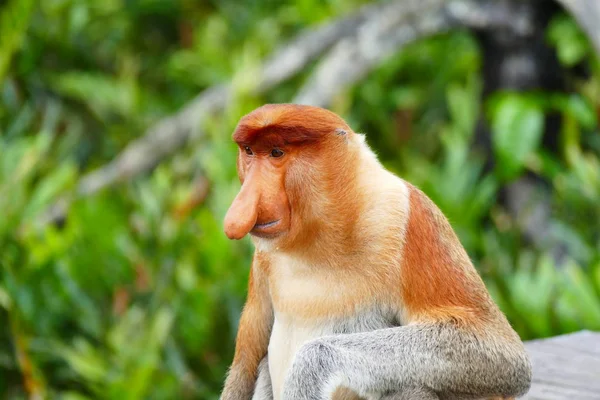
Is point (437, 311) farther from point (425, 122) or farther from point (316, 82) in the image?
point (425, 122)

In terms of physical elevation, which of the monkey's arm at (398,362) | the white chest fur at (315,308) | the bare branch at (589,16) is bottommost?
the monkey's arm at (398,362)

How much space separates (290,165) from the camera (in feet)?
6.59

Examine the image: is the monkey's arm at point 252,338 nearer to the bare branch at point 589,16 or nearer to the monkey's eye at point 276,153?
the monkey's eye at point 276,153

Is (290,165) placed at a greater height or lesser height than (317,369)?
greater

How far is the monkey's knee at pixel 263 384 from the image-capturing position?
2412 mm

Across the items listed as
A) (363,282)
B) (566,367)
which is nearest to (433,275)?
(363,282)

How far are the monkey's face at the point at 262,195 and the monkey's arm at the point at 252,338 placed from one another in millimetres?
340

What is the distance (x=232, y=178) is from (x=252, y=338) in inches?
111

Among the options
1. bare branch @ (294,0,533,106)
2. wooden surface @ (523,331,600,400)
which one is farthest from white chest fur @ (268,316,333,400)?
bare branch @ (294,0,533,106)

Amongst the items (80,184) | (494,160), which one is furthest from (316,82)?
(80,184)

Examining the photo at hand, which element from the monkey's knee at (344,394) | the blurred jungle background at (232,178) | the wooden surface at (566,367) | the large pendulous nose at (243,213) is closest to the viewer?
the large pendulous nose at (243,213)

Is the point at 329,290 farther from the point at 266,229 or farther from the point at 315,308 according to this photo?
the point at 266,229

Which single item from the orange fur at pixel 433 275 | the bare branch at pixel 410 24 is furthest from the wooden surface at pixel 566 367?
the bare branch at pixel 410 24

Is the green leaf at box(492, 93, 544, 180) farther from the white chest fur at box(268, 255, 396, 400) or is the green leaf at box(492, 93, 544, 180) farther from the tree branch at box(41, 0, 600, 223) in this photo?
the white chest fur at box(268, 255, 396, 400)
